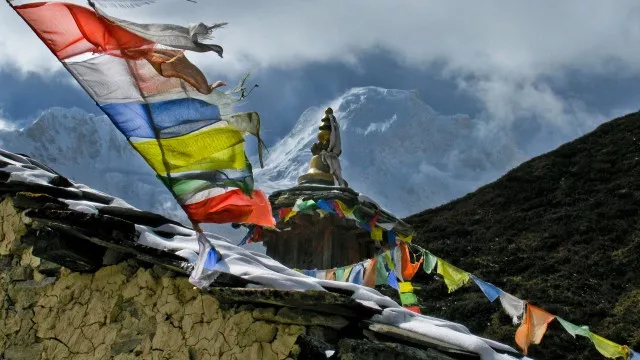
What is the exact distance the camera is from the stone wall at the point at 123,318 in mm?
3945

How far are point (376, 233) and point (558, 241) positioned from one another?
1106 cm

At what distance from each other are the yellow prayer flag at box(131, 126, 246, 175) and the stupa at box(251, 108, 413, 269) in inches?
154

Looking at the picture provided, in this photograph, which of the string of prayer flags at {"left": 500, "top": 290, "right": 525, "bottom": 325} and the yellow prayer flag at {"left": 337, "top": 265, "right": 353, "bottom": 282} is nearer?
the string of prayer flags at {"left": 500, "top": 290, "right": 525, "bottom": 325}

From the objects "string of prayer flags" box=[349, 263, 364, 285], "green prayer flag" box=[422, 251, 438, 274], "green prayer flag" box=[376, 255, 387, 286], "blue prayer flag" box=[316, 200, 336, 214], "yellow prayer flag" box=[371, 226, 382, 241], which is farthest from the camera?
"green prayer flag" box=[422, 251, 438, 274]

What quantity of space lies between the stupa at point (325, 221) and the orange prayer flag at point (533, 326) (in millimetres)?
1590

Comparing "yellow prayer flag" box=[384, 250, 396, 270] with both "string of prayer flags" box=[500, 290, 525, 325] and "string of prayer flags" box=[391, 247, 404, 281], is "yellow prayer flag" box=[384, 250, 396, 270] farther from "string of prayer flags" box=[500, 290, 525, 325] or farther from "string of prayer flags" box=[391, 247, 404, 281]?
"string of prayer flags" box=[500, 290, 525, 325]

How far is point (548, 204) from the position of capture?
20656 millimetres

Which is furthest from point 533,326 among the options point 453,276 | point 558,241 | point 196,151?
point 558,241

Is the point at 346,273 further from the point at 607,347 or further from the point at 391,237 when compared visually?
the point at 607,347

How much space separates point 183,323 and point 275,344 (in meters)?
0.69

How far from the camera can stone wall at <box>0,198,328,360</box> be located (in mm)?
3945

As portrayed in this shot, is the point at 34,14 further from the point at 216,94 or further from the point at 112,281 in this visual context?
the point at 112,281

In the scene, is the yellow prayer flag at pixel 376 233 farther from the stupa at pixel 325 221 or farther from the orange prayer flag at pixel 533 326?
the orange prayer flag at pixel 533 326

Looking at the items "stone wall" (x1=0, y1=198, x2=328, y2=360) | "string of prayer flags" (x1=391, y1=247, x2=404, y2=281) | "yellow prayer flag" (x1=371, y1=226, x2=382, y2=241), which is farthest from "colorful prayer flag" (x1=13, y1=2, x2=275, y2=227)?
"string of prayer flags" (x1=391, y1=247, x2=404, y2=281)
